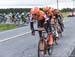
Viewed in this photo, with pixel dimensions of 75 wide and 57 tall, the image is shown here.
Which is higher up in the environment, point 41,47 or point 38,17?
point 38,17

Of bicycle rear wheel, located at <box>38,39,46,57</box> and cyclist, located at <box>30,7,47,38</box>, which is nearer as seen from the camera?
cyclist, located at <box>30,7,47,38</box>

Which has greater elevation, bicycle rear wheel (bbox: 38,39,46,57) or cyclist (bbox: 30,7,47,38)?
cyclist (bbox: 30,7,47,38)

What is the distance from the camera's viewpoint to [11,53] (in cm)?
1480

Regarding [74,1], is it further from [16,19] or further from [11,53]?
[11,53]

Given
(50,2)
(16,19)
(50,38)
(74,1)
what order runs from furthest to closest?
(74,1) → (50,2) → (16,19) → (50,38)

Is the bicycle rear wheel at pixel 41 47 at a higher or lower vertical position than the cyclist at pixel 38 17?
lower

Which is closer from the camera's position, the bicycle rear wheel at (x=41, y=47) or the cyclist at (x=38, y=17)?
the cyclist at (x=38, y=17)

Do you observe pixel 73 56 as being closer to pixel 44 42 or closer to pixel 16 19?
pixel 44 42

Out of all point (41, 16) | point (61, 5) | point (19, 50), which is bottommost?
point (61, 5)

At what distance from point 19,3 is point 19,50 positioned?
85497 millimetres

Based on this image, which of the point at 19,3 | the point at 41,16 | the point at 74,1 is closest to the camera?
the point at 41,16

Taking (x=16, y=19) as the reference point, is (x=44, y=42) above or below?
above

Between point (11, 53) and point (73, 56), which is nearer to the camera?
point (73, 56)

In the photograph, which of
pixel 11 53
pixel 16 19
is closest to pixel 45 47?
pixel 11 53
